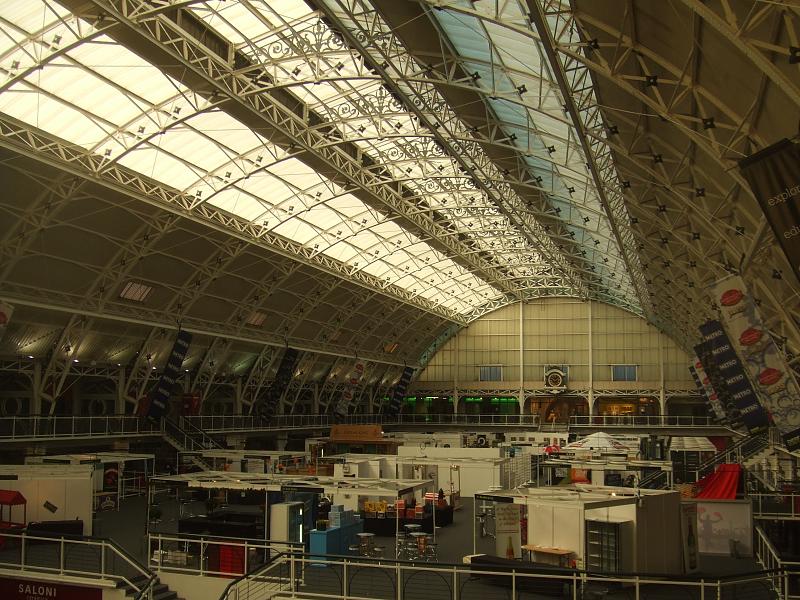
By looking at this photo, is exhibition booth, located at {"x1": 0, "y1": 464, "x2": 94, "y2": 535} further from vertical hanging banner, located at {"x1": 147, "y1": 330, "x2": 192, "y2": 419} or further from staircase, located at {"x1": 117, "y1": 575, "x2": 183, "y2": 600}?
vertical hanging banner, located at {"x1": 147, "y1": 330, "x2": 192, "y2": 419}

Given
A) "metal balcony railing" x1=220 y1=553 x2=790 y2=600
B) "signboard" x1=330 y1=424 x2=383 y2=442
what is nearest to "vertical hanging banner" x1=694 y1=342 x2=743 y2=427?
"metal balcony railing" x1=220 y1=553 x2=790 y2=600

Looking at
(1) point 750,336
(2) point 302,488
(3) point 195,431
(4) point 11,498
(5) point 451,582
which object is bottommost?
(5) point 451,582

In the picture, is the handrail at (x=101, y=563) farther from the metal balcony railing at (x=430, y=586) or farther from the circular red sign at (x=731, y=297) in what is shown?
the circular red sign at (x=731, y=297)

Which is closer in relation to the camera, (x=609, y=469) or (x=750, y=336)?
(x=750, y=336)

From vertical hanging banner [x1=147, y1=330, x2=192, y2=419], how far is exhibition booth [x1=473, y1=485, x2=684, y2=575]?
23.1 meters

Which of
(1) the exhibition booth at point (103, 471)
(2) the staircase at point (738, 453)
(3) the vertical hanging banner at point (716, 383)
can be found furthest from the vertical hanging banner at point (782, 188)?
(2) the staircase at point (738, 453)

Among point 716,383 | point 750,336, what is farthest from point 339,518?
point 716,383

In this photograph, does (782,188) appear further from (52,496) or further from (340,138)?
(340,138)

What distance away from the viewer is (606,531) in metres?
18.8

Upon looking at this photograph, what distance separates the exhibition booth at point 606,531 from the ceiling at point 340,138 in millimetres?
6308

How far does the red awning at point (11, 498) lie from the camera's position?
78.1 ft

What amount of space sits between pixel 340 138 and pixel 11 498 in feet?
55.8

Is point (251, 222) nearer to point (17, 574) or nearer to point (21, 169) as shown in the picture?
point (21, 169)

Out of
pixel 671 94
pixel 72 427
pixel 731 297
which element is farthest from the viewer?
pixel 72 427
